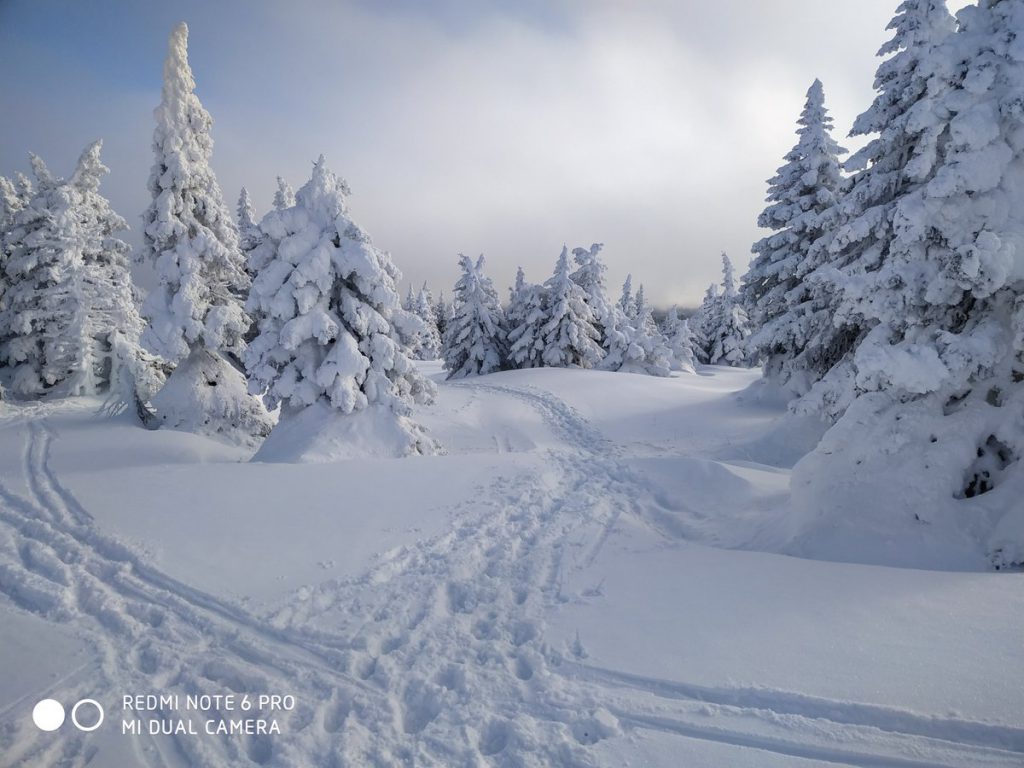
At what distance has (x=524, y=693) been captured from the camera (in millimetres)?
4074

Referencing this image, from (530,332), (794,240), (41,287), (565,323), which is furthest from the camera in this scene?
(530,332)

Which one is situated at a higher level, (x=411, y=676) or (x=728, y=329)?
(x=728, y=329)

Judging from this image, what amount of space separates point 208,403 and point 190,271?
4671 millimetres

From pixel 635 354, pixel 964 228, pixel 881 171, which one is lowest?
pixel 635 354

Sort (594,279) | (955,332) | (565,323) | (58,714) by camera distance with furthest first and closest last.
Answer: (594,279)
(565,323)
(955,332)
(58,714)

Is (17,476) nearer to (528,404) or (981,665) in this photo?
(981,665)

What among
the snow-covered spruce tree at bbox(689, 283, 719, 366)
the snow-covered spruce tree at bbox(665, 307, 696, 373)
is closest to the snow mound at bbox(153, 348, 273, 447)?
the snow-covered spruce tree at bbox(665, 307, 696, 373)

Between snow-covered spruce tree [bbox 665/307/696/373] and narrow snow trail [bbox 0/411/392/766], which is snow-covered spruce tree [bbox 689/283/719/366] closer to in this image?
snow-covered spruce tree [bbox 665/307/696/373]

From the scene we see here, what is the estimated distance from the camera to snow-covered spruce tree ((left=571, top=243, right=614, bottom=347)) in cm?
3988

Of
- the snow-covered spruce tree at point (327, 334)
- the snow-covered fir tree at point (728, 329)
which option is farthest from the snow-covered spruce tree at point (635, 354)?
the snow-covered spruce tree at point (327, 334)

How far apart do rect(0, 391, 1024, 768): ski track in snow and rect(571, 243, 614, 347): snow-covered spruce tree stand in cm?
3449

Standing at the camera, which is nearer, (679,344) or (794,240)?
(794,240)

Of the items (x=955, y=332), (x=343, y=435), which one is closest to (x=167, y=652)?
(x=343, y=435)

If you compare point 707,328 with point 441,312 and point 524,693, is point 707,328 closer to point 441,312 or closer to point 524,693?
point 441,312
